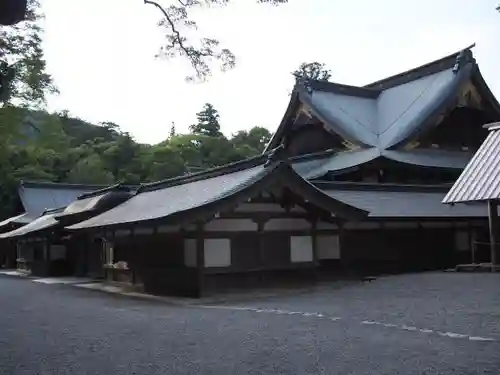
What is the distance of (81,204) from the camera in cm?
2569

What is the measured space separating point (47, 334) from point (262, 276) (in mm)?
7214

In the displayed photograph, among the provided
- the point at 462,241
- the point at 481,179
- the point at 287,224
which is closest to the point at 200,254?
the point at 287,224

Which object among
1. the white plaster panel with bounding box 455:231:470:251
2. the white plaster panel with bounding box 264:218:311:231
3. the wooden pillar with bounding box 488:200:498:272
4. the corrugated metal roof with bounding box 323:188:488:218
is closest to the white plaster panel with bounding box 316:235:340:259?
the white plaster panel with bounding box 264:218:311:231

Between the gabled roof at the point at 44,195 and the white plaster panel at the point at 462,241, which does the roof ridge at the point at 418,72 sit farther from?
the gabled roof at the point at 44,195

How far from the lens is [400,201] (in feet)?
63.7

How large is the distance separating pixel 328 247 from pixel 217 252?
4033 mm

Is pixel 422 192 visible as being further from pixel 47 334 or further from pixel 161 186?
pixel 47 334

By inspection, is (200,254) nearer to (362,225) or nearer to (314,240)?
(314,240)

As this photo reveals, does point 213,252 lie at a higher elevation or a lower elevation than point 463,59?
lower

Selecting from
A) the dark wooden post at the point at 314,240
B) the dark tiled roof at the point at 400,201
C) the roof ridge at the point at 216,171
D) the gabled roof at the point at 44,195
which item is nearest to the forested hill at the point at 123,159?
the gabled roof at the point at 44,195

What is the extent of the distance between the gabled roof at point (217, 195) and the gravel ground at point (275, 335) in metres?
2.37

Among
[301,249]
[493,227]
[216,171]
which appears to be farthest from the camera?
[216,171]

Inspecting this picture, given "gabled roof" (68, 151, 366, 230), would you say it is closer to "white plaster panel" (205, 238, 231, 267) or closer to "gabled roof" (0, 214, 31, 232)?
"white plaster panel" (205, 238, 231, 267)

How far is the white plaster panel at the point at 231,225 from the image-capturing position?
1428 centimetres
